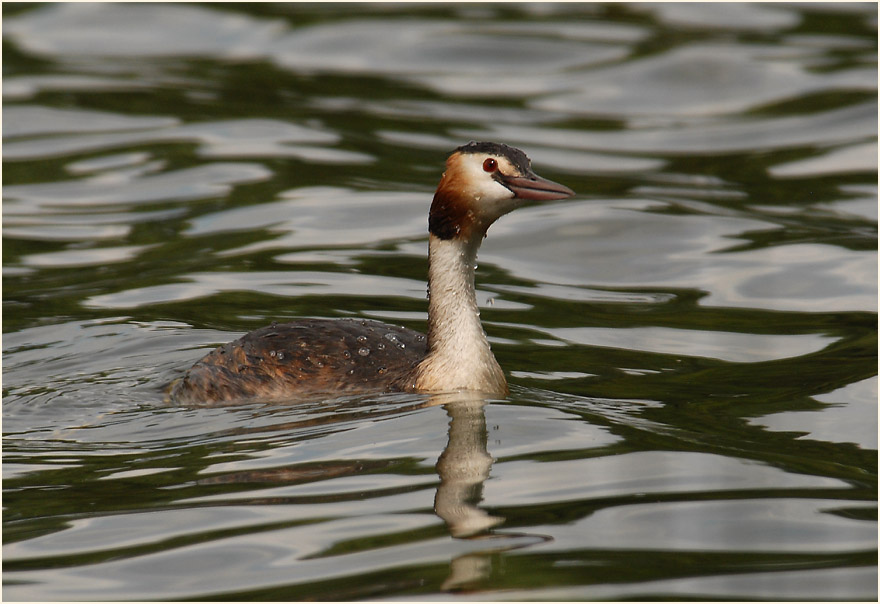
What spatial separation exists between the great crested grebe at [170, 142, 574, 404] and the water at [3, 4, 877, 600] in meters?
0.19

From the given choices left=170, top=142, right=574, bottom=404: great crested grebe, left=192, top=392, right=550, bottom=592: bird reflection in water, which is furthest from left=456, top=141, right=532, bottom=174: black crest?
left=192, top=392, right=550, bottom=592: bird reflection in water

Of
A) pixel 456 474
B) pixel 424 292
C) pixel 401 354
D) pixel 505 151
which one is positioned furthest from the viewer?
pixel 424 292

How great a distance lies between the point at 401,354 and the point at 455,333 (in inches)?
15.5

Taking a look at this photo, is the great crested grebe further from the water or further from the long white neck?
the water

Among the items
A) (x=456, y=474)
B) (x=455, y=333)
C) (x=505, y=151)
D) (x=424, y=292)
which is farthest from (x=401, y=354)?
(x=424, y=292)

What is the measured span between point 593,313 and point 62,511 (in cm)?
528

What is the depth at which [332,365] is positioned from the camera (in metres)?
8.28

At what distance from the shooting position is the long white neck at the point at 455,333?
8.29 metres

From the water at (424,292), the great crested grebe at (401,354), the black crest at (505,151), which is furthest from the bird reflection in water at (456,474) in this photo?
the black crest at (505,151)

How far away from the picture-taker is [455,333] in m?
8.34

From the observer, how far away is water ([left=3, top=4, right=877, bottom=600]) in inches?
246

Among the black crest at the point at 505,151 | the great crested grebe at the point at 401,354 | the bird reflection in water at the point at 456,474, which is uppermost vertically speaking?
the black crest at the point at 505,151

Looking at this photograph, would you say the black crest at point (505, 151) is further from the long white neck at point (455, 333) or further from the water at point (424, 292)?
the water at point (424, 292)

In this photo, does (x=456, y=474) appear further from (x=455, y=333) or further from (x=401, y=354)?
(x=401, y=354)
